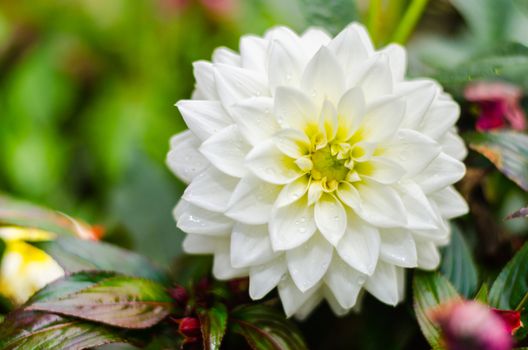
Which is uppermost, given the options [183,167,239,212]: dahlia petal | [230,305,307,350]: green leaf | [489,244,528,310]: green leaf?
[183,167,239,212]: dahlia petal

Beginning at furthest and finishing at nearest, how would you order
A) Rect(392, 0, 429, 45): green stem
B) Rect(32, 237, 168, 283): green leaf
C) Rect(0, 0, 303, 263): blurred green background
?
Rect(0, 0, 303, 263): blurred green background, Rect(392, 0, 429, 45): green stem, Rect(32, 237, 168, 283): green leaf

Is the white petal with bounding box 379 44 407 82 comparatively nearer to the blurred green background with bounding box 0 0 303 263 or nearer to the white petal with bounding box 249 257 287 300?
the white petal with bounding box 249 257 287 300

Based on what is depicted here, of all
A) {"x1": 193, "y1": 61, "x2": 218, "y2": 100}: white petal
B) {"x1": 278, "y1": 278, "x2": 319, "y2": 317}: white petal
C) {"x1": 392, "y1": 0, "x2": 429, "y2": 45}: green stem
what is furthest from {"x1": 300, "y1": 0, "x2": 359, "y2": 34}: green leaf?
{"x1": 278, "y1": 278, "x2": 319, "y2": 317}: white petal

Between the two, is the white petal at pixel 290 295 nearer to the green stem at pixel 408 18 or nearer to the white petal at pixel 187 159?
the white petal at pixel 187 159

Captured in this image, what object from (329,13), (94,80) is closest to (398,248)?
(329,13)

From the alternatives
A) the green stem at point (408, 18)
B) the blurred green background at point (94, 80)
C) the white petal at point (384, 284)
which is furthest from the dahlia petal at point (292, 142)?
the blurred green background at point (94, 80)

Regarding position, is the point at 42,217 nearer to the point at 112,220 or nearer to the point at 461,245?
the point at 112,220

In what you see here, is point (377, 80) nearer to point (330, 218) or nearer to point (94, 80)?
point (330, 218)
